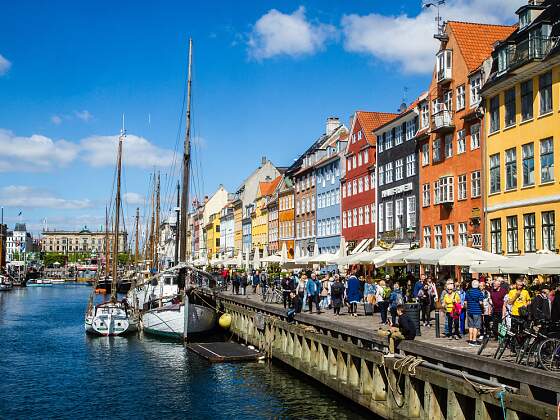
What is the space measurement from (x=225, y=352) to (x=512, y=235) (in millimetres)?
16041

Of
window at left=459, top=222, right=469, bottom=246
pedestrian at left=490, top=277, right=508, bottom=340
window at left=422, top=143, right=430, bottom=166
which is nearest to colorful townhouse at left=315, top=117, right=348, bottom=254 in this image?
window at left=422, top=143, right=430, bottom=166

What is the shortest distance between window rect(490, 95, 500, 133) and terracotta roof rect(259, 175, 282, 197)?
203ft

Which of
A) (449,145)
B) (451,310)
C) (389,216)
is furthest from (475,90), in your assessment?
(451,310)

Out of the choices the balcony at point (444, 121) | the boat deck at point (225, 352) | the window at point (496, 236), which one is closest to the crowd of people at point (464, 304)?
the boat deck at point (225, 352)

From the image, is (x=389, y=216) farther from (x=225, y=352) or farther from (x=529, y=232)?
(x=225, y=352)

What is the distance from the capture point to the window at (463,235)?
43.2 m

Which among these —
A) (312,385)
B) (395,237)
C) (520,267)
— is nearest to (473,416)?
(520,267)

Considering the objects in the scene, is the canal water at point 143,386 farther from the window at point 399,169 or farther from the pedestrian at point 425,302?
the window at point 399,169

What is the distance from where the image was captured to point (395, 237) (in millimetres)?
53781

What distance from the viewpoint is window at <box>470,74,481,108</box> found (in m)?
42.4

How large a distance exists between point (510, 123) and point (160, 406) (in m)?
24.2

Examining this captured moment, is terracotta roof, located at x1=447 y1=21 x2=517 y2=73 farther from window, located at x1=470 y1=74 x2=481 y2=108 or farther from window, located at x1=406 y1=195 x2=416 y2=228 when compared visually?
window, located at x1=406 y1=195 x2=416 y2=228

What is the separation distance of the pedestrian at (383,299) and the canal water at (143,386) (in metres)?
3.78

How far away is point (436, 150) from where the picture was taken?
157ft
